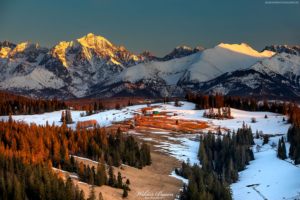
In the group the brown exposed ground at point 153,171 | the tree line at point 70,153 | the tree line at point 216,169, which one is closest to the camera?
the brown exposed ground at point 153,171

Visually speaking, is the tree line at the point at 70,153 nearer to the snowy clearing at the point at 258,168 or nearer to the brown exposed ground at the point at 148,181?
the brown exposed ground at the point at 148,181

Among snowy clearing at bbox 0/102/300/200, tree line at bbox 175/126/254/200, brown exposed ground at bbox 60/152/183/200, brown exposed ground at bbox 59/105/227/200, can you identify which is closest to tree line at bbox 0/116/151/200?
brown exposed ground at bbox 60/152/183/200

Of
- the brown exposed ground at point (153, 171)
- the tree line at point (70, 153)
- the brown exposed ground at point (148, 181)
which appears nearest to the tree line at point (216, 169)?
the brown exposed ground at point (148, 181)

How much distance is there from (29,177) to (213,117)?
5668 inches

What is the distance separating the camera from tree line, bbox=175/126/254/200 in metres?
56.5

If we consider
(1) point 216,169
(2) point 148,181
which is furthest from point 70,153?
(1) point 216,169

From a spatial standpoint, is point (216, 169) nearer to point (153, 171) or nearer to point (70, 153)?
point (153, 171)

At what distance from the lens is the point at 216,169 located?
80.9 metres

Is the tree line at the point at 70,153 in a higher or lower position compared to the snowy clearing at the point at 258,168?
higher

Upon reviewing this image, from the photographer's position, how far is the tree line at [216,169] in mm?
56469

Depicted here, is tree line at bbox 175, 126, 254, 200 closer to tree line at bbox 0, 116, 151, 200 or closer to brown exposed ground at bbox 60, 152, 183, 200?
brown exposed ground at bbox 60, 152, 183, 200

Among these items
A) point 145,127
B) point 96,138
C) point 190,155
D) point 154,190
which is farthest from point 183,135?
point 154,190

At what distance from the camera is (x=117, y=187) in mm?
56969

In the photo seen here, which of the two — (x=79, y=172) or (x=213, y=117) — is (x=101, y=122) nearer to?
(x=213, y=117)
